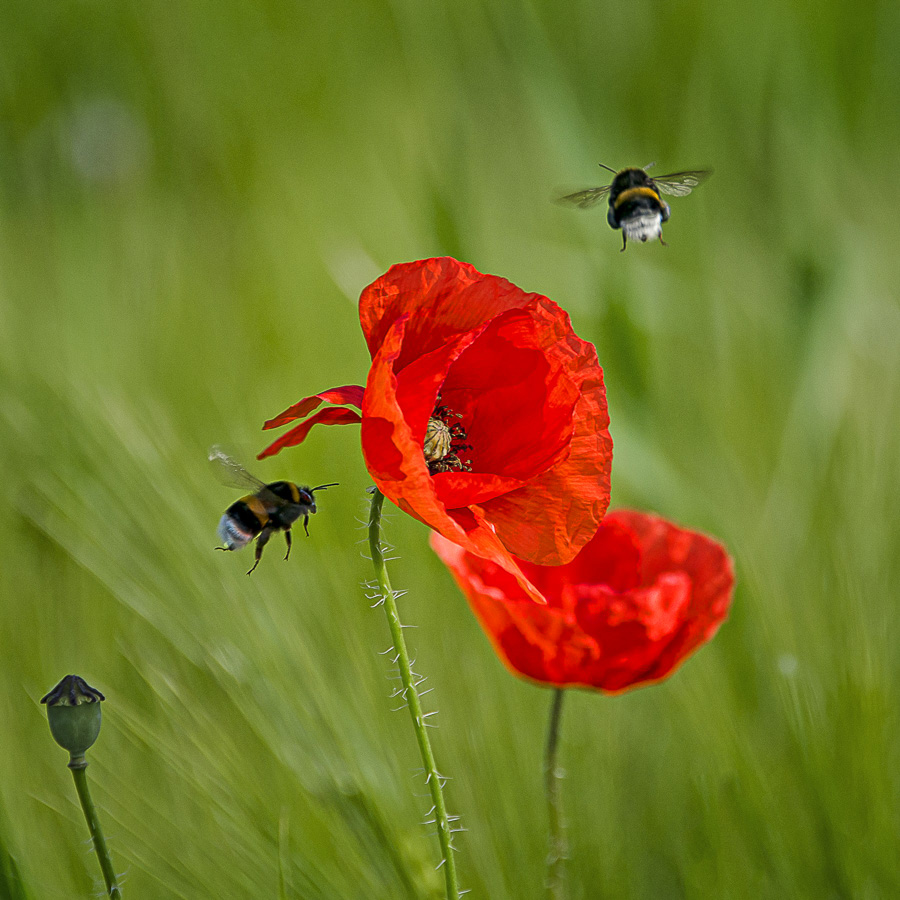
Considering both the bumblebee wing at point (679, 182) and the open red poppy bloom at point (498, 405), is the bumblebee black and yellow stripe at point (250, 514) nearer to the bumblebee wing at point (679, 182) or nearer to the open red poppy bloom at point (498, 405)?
the open red poppy bloom at point (498, 405)

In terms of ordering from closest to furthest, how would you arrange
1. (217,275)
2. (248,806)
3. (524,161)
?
(248,806) < (217,275) < (524,161)

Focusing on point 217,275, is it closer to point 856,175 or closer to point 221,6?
point 221,6

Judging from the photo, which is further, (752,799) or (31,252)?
(31,252)

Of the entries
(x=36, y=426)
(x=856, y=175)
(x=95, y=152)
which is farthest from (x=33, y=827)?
(x=95, y=152)

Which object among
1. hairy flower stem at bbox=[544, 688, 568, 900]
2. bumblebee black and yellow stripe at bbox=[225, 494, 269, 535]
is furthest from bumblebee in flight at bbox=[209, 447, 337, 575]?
hairy flower stem at bbox=[544, 688, 568, 900]

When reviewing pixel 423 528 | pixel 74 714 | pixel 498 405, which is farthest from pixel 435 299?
pixel 423 528

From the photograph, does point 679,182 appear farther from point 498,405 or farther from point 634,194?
point 498,405

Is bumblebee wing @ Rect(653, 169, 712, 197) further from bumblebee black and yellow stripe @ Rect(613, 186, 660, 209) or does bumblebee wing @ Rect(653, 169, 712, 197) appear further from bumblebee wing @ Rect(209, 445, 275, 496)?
bumblebee wing @ Rect(209, 445, 275, 496)
